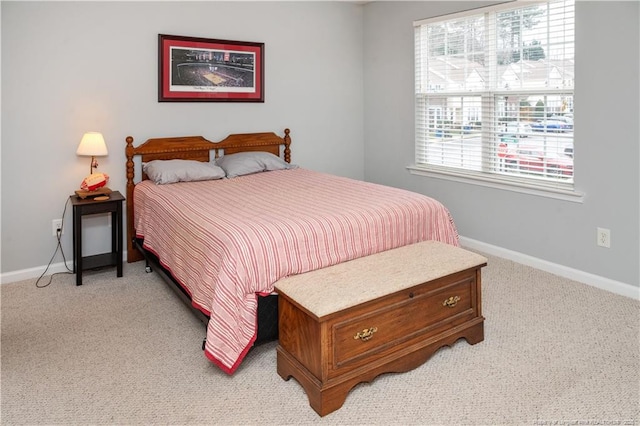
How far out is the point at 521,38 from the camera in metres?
Result: 3.73

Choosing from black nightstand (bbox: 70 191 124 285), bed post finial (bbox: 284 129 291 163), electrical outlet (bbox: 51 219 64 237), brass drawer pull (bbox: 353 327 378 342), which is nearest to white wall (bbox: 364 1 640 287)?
bed post finial (bbox: 284 129 291 163)

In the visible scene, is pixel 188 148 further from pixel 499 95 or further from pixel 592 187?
pixel 592 187

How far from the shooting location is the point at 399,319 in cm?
231

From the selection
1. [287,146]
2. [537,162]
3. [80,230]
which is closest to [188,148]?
[287,146]

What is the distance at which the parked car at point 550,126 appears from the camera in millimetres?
3529

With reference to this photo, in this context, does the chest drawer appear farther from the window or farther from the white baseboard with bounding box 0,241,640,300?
the window

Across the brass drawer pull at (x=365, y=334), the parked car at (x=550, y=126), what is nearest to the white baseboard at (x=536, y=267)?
the parked car at (x=550, y=126)

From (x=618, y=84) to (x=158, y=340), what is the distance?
3.16 metres

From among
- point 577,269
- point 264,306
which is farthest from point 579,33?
point 264,306

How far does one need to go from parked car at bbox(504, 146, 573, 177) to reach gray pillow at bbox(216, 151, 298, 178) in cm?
190

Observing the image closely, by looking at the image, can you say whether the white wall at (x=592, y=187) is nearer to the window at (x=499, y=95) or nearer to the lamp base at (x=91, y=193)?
the window at (x=499, y=95)

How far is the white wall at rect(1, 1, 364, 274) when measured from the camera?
3.60 metres

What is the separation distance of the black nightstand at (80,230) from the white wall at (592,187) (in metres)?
2.74

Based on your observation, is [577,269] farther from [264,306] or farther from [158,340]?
[158,340]
